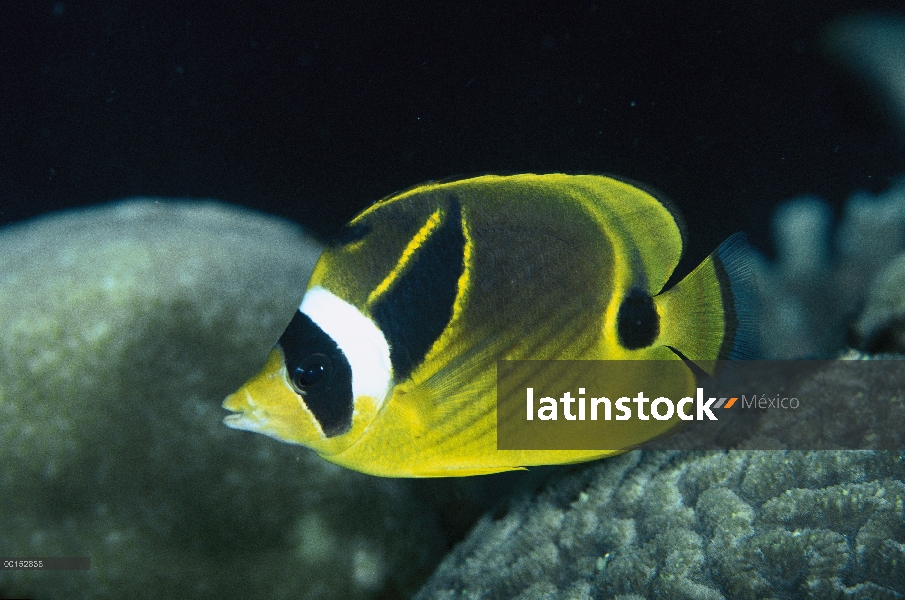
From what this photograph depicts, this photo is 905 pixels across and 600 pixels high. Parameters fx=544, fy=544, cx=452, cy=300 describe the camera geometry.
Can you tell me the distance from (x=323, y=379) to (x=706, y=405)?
4.73 feet

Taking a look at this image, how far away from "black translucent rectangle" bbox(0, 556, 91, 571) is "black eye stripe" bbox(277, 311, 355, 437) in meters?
1.42

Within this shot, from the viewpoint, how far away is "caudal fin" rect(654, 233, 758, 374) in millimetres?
1166

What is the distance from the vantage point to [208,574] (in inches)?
75.8

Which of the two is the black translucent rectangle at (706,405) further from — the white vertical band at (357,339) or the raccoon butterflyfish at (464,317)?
the white vertical band at (357,339)

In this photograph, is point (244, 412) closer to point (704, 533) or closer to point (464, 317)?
point (464, 317)

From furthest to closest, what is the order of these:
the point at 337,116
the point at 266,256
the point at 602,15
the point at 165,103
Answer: the point at 165,103
the point at 337,116
the point at 602,15
the point at 266,256

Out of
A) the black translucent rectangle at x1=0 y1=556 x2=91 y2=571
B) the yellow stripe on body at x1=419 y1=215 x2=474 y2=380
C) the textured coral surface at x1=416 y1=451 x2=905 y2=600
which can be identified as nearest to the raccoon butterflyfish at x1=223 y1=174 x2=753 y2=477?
the yellow stripe on body at x1=419 y1=215 x2=474 y2=380

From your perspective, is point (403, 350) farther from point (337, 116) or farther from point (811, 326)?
point (337, 116)

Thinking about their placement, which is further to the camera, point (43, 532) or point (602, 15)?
point (602, 15)

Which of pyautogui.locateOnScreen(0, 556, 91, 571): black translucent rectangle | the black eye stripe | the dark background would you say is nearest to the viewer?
the black eye stripe

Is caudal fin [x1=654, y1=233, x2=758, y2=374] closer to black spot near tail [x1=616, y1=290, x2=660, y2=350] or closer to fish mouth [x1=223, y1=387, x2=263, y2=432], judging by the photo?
black spot near tail [x1=616, y1=290, x2=660, y2=350]

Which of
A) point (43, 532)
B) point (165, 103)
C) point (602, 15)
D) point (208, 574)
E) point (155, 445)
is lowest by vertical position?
point (208, 574)

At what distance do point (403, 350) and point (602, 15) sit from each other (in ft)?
15.2

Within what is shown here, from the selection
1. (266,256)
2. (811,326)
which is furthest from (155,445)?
(811,326)
